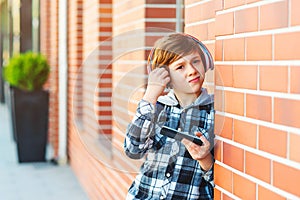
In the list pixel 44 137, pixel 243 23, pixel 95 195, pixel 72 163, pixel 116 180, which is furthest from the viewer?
pixel 44 137

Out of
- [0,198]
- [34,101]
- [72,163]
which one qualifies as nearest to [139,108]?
[0,198]

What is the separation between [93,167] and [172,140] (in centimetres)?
394

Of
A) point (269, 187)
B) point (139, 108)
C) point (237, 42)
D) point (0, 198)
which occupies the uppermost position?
point (237, 42)

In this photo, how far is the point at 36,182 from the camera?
758cm

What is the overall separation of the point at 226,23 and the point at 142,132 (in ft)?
1.64

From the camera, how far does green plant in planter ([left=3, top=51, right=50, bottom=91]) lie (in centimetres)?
888

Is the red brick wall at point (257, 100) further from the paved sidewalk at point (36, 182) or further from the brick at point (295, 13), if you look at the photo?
the paved sidewalk at point (36, 182)

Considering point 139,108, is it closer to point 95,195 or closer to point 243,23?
point 243,23

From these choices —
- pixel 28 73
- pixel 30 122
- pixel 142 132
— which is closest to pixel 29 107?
pixel 30 122

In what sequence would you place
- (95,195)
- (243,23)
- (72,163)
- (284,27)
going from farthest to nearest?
1. (72,163)
2. (95,195)
3. (243,23)
4. (284,27)

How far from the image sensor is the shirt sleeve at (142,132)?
2.38 metres

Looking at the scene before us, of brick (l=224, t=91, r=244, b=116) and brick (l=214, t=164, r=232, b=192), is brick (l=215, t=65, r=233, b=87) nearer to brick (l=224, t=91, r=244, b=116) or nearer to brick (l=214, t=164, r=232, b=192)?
brick (l=224, t=91, r=244, b=116)

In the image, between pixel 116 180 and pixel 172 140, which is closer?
pixel 172 140

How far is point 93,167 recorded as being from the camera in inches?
250
